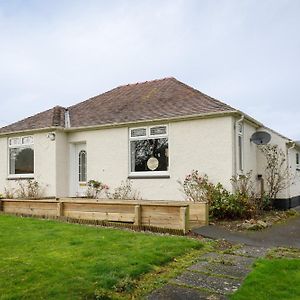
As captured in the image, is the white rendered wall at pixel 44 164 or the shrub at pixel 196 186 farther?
the white rendered wall at pixel 44 164

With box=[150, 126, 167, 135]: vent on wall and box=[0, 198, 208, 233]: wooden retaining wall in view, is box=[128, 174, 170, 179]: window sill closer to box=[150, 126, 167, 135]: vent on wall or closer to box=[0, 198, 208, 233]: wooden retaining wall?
box=[150, 126, 167, 135]: vent on wall

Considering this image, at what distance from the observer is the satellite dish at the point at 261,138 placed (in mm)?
14261

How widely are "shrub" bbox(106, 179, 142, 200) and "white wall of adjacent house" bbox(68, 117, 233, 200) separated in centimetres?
17

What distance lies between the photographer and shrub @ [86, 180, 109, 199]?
1502 cm

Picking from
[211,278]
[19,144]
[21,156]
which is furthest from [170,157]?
[211,278]

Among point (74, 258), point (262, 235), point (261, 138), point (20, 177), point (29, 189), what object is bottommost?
point (262, 235)

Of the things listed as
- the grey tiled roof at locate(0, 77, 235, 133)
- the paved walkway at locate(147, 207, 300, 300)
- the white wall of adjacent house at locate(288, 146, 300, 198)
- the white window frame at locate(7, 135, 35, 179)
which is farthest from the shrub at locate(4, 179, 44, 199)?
the white wall of adjacent house at locate(288, 146, 300, 198)

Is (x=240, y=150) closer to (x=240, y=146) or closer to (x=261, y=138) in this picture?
(x=240, y=146)

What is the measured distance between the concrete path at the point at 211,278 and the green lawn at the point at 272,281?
6.1 inches

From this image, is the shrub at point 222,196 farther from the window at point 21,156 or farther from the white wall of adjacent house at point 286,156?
the window at point 21,156

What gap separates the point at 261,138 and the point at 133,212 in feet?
23.0

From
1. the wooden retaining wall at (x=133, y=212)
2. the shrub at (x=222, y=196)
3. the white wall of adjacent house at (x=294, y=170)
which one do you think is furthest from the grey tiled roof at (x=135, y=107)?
the white wall of adjacent house at (x=294, y=170)

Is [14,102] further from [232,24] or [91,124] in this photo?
[232,24]

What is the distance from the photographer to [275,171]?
574 inches
